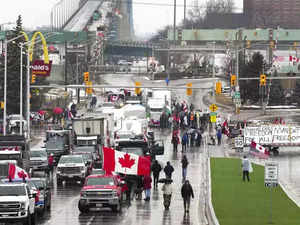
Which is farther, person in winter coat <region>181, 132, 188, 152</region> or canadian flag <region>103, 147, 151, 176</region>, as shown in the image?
person in winter coat <region>181, 132, 188, 152</region>

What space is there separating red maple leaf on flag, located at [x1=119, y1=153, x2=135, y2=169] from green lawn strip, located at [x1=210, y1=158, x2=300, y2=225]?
3.27 metres

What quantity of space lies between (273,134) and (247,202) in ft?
86.5

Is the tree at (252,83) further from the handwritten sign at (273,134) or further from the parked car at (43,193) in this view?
the parked car at (43,193)

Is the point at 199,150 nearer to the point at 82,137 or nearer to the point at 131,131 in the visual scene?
the point at 131,131

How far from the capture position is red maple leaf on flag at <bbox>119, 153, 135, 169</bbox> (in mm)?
37656

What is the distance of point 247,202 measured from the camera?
125 ft

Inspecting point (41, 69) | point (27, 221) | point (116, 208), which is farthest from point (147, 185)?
point (41, 69)

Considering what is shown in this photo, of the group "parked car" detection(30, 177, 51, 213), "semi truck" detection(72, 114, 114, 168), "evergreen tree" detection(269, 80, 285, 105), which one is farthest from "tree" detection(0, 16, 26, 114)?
"parked car" detection(30, 177, 51, 213)

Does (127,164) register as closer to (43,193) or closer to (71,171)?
(43,193)

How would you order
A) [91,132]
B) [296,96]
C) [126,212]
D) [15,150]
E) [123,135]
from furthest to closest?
[296,96], [123,135], [91,132], [15,150], [126,212]

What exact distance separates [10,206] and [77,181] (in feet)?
52.4

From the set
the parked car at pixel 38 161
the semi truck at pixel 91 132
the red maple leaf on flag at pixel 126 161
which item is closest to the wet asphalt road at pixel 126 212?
the red maple leaf on flag at pixel 126 161

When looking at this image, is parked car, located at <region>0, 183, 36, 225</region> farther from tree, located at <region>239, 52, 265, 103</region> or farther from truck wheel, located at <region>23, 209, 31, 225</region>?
tree, located at <region>239, 52, 265, 103</region>

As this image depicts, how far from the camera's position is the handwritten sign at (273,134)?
210 ft
